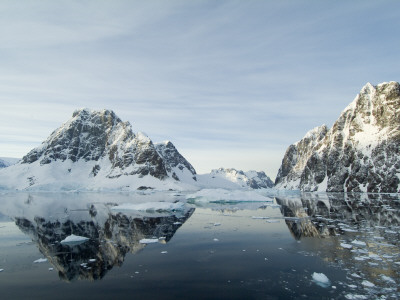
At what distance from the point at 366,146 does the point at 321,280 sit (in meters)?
129

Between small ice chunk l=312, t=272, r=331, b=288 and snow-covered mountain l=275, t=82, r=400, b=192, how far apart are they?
363ft

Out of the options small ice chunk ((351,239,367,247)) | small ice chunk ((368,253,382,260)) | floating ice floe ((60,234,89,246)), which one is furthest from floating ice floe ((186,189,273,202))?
small ice chunk ((368,253,382,260))

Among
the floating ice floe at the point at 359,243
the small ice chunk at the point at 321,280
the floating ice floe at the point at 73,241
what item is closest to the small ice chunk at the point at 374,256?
the floating ice floe at the point at 359,243

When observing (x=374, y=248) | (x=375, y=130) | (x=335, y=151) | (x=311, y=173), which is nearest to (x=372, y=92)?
(x=375, y=130)

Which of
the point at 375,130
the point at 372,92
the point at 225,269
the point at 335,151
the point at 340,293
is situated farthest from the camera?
the point at 335,151

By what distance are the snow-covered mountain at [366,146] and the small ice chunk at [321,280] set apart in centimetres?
11058

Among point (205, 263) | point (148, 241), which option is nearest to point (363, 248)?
point (205, 263)

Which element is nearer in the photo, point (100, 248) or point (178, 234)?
point (100, 248)

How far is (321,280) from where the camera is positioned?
12703 millimetres

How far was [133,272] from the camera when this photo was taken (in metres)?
14.6

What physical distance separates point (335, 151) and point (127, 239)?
14445 cm

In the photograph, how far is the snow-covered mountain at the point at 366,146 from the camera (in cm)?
10862

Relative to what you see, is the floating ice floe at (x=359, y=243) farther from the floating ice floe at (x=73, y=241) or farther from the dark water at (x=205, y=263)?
the floating ice floe at (x=73, y=241)

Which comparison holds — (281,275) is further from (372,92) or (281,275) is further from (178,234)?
(372,92)
